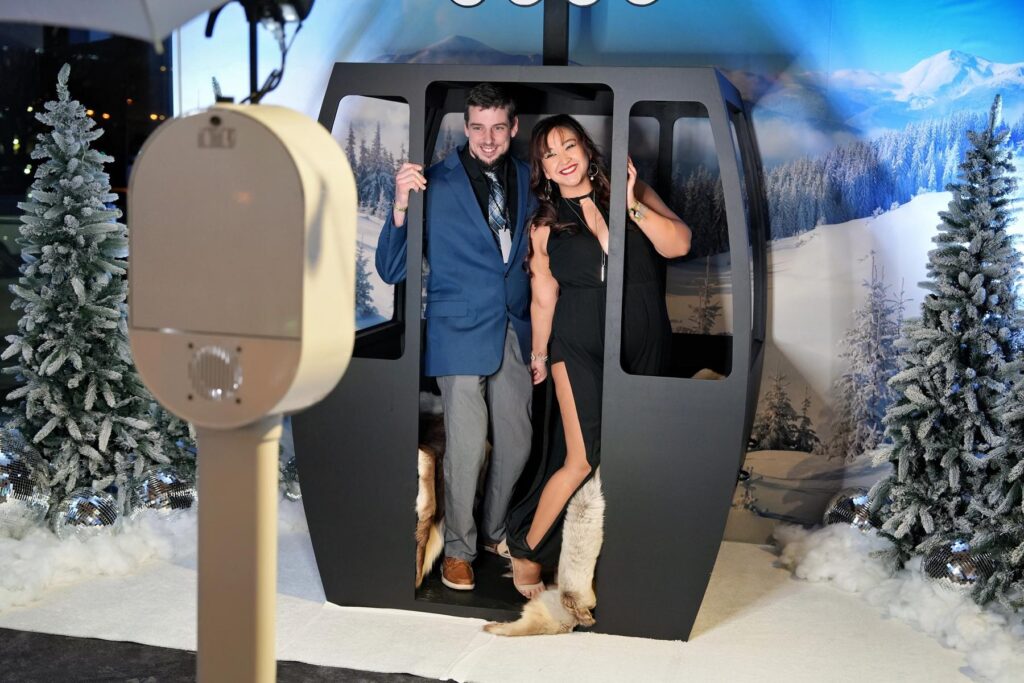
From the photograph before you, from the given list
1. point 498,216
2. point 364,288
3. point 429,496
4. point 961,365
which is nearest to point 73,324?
point 364,288

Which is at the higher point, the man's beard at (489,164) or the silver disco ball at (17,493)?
the man's beard at (489,164)

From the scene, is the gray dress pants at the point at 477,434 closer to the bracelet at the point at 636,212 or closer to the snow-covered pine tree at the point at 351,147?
the bracelet at the point at 636,212

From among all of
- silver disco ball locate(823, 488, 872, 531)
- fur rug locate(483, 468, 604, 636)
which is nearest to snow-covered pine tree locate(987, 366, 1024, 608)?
silver disco ball locate(823, 488, 872, 531)

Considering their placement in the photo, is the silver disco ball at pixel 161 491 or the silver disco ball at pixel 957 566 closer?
the silver disco ball at pixel 957 566

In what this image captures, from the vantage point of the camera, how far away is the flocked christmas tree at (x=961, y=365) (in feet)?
12.1

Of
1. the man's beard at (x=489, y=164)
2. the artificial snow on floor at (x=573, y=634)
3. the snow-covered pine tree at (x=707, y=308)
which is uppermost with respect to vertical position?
the man's beard at (x=489, y=164)

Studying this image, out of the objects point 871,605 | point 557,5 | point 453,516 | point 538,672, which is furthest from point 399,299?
point 871,605

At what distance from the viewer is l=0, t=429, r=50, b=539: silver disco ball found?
4066mm

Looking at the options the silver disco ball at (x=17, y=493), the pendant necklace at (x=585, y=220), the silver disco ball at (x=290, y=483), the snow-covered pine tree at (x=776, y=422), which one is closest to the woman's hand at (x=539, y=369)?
the pendant necklace at (x=585, y=220)

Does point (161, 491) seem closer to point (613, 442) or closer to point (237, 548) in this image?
point (613, 442)

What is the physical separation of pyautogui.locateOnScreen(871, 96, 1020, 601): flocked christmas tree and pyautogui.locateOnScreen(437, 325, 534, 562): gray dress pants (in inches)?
50.0

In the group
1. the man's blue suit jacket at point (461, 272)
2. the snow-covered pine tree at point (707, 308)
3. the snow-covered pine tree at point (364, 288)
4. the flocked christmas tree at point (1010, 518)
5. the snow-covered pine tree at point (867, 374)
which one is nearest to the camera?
the flocked christmas tree at point (1010, 518)

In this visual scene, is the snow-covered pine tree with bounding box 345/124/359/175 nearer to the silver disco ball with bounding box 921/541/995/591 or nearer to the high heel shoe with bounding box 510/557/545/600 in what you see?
the high heel shoe with bounding box 510/557/545/600

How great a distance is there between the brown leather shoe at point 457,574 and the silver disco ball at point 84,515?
129 centimetres
